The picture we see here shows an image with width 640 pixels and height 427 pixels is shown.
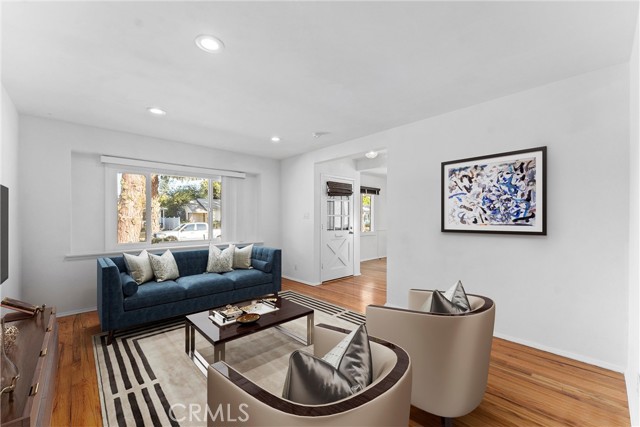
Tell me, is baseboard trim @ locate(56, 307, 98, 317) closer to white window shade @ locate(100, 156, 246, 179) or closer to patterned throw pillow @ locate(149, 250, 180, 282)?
patterned throw pillow @ locate(149, 250, 180, 282)

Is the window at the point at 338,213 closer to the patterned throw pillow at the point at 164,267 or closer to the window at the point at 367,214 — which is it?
the window at the point at 367,214

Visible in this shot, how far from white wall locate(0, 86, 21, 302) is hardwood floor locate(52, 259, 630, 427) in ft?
2.59

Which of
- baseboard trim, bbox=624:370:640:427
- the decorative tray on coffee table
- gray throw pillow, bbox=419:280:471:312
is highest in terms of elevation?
gray throw pillow, bbox=419:280:471:312

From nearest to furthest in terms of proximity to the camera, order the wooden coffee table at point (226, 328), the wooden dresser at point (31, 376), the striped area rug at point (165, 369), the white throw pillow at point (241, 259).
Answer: the wooden dresser at point (31, 376)
the striped area rug at point (165, 369)
the wooden coffee table at point (226, 328)
the white throw pillow at point (241, 259)

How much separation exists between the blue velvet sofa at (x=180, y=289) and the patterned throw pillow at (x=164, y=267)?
3.5 inches

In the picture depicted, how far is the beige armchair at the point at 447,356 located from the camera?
1.58m

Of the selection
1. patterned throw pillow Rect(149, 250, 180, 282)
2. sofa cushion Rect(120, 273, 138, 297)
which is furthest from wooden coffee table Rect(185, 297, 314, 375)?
patterned throw pillow Rect(149, 250, 180, 282)

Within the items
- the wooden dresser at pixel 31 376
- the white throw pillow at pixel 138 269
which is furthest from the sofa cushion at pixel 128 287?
the wooden dresser at pixel 31 376

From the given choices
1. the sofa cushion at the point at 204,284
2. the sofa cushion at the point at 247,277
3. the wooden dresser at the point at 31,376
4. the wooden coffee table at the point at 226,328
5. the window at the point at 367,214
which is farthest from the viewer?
the window at the point at 367,214

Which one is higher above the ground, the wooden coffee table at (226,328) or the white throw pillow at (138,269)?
the white throw pillow at (138,269)

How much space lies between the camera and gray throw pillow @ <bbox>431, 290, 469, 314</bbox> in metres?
1.71

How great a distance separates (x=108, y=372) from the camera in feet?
7.50

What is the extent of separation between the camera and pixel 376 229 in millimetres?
8688

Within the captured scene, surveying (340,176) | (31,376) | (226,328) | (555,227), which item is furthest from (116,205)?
(555,227)
